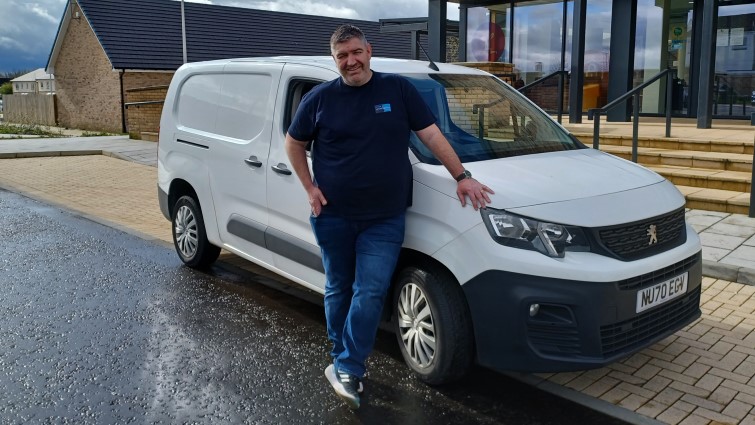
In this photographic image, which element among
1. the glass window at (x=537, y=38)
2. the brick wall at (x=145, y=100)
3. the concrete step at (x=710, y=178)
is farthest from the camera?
the brick wall at (x=145, y=100)

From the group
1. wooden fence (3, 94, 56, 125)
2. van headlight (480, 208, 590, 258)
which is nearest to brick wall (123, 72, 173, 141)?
wooden fence (3, 94, 56, 125)

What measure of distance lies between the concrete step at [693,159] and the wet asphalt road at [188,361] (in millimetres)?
5988

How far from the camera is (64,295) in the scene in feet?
19.5

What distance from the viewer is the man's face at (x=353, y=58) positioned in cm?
362

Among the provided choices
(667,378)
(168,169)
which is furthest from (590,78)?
(667,378)

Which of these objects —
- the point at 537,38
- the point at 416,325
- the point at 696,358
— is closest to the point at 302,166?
the point at 416,325

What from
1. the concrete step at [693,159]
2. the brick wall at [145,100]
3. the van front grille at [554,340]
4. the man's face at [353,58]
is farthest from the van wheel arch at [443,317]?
the brick wall at [145,100]

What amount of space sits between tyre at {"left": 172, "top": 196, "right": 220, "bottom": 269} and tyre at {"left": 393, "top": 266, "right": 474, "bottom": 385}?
2737 millimetres

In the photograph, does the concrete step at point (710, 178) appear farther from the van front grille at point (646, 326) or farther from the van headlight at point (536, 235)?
the van headlight at point (536, 235)

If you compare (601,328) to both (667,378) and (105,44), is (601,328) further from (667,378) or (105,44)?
(105,44)

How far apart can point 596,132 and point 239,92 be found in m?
5.41

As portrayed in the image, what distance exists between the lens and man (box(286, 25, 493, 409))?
145 inches

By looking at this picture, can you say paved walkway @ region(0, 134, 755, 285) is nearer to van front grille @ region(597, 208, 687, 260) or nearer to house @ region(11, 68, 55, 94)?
van front grille @ region(597, 208, 687, 260)

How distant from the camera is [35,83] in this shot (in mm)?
59688
